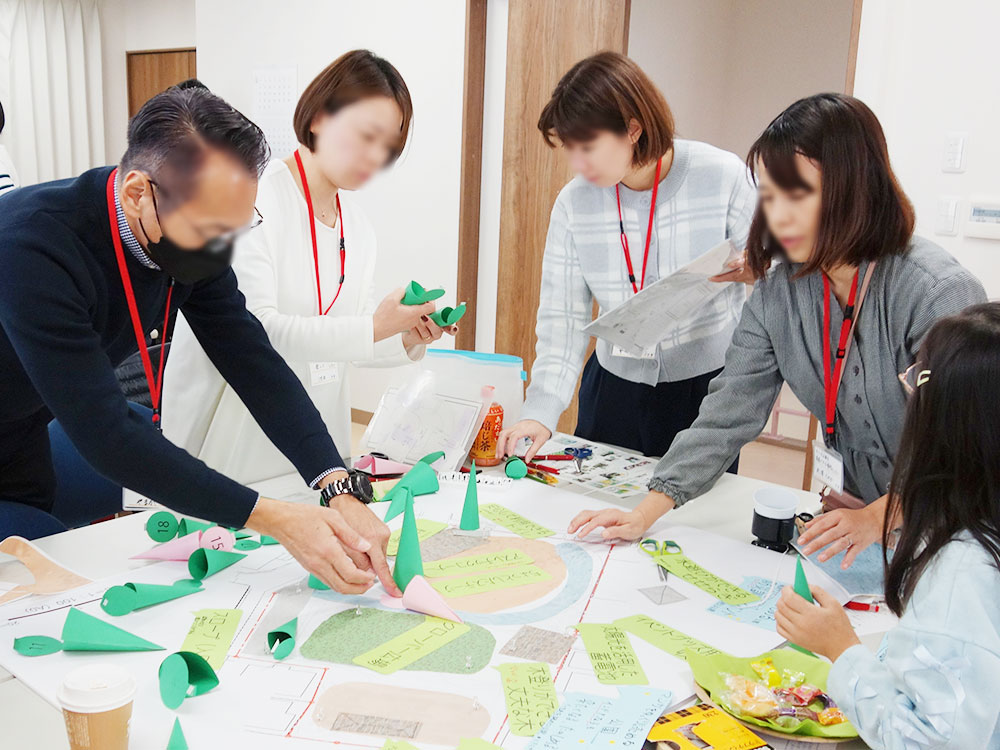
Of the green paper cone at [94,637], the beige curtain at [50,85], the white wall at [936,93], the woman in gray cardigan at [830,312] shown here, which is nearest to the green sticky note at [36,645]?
the green paper cone at [94,637]

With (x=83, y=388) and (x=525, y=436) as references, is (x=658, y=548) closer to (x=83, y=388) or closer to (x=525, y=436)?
(x=525, y=436)

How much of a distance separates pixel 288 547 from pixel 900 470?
0.86 m

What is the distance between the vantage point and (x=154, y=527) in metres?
1.48

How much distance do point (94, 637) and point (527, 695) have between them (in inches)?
22.7

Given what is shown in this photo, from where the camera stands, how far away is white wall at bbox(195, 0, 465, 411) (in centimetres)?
409

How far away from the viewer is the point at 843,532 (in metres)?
1.38

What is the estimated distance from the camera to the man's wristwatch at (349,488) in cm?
148

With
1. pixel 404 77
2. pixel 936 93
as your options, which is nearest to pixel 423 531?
pixel 936 93

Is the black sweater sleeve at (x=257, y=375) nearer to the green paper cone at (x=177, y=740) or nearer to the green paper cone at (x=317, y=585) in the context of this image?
the green paper cone at (x=317, y=585)

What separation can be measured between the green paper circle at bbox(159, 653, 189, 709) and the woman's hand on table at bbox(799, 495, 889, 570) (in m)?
0.95

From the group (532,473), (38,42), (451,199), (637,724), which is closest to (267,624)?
(637,724)

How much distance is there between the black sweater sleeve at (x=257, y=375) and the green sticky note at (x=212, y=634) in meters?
0.37

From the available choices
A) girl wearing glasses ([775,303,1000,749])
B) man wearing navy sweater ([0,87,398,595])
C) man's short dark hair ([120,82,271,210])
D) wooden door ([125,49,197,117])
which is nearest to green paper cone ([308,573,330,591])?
man wearing navy sweater ([0,87,398,595])

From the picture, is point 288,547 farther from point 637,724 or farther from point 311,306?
point 311,306
